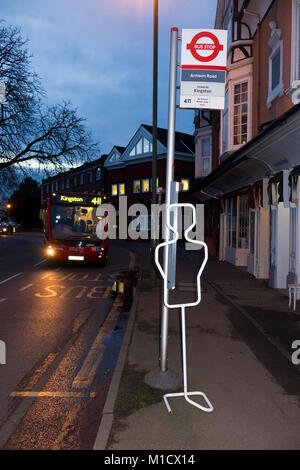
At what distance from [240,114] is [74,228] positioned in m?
8.59

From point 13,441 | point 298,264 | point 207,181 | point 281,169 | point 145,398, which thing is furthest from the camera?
point 207,181

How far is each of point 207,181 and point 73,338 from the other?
44.4ft

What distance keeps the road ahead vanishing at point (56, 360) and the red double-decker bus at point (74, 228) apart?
4.08 m

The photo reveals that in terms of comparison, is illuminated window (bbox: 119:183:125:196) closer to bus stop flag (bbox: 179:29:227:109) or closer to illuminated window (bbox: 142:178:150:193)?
illuminated window (bbox: 142:178:150:193)

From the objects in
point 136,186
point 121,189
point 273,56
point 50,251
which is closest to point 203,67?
point 273,56

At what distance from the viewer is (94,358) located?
5508mm

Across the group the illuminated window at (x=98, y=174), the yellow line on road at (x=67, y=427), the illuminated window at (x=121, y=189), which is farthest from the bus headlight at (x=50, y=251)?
the illuminated window at (x=98, y=174)

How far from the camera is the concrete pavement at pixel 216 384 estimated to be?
10.9 feet

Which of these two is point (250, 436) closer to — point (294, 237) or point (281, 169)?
point (294, 237)

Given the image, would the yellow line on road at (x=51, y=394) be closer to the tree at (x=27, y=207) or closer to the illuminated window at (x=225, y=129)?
the illuminated window at (x=225, y=129)

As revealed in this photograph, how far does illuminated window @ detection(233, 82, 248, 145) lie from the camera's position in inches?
604

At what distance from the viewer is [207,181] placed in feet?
60.6

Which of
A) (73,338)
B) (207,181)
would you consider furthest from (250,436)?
(207,181)

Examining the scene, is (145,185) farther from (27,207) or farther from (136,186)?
(27,207)
